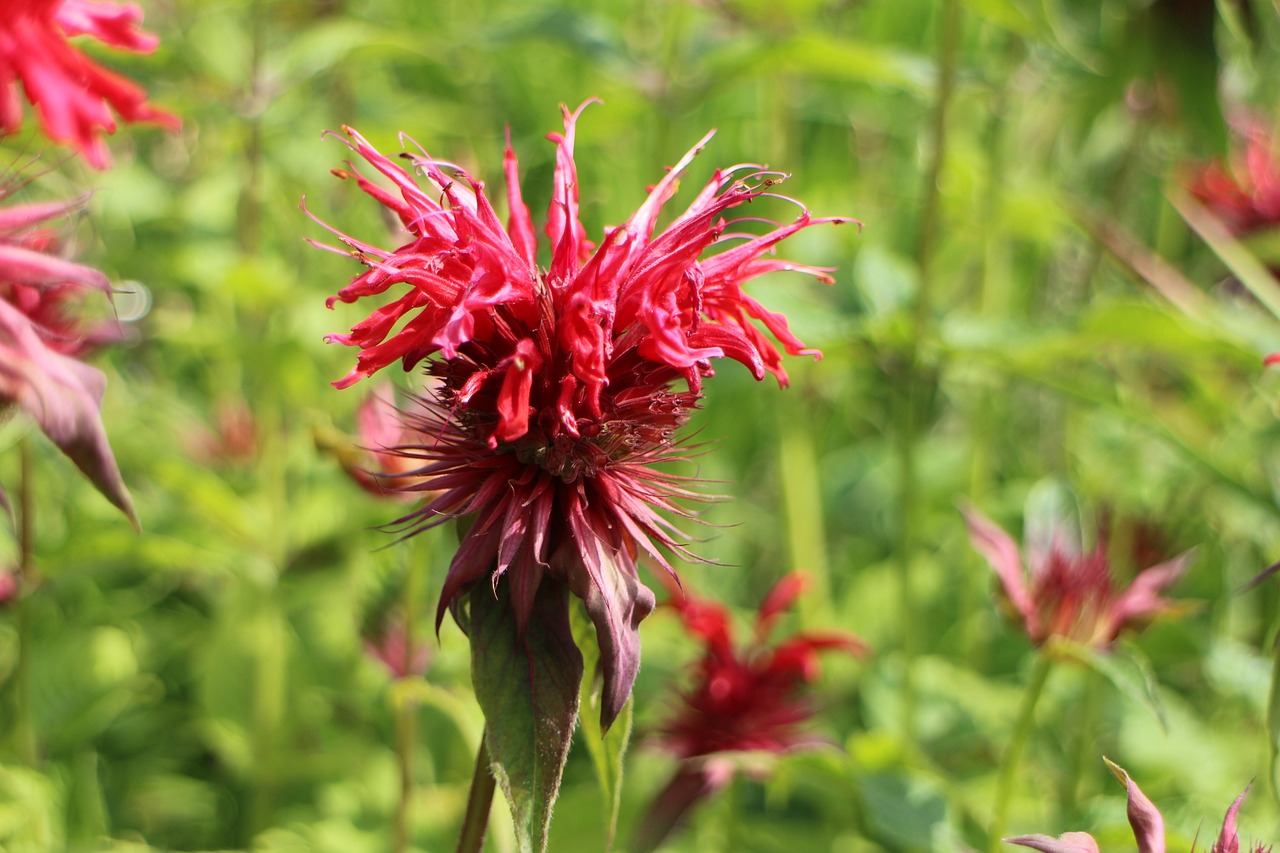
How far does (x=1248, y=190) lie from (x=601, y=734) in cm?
201

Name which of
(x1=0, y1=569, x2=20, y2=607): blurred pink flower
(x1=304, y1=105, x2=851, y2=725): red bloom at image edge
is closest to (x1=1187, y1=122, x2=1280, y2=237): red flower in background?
(x1=304, y1=105, x2=851, y2=725): red bloom at image edge

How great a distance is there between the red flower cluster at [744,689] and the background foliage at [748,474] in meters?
0.08

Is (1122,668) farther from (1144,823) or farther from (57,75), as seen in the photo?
(57,75)

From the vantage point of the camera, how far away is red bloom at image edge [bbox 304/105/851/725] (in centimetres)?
68

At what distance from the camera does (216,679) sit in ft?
5.30

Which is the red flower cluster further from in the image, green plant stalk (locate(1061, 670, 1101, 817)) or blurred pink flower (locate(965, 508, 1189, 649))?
green plant stalk (locate(1061, 670, 1101, 817))

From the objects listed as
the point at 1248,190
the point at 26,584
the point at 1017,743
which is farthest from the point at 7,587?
the point at 1248,190

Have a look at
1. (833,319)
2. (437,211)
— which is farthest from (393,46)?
(437,211)

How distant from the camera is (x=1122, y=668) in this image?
95 cm

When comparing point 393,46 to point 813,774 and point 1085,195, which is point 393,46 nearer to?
point 813,774

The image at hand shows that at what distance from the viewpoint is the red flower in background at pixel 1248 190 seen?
7.07ft

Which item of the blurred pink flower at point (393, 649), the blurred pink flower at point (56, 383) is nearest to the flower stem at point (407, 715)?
the blurred pink flower at point (393, 649)

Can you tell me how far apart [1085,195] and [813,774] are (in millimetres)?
1773

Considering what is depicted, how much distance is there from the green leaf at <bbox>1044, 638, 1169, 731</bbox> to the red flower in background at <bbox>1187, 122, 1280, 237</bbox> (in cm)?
144
